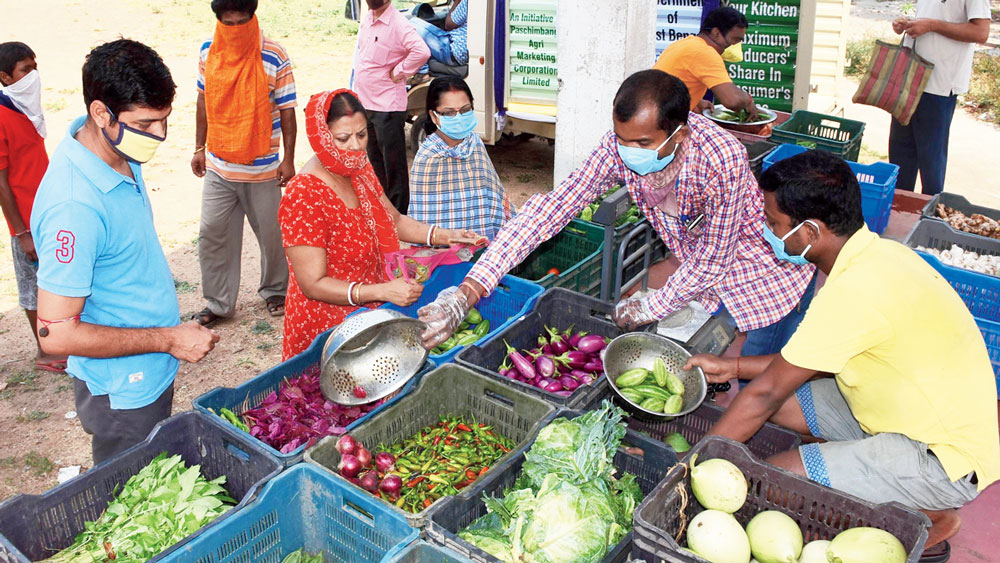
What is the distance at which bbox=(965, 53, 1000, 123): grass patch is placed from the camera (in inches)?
506

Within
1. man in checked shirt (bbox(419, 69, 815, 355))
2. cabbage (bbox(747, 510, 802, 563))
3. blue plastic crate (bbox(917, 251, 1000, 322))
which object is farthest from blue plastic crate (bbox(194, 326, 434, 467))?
blue plastic crate (bbox(917, 251, 1000, 322))

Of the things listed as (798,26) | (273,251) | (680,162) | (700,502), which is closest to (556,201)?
(680,162)

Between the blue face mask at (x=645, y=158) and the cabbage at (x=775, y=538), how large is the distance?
5.26 ft

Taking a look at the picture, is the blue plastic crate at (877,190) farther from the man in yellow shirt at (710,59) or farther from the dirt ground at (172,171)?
the dirt ground at (172,171)

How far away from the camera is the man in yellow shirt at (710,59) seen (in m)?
5.85

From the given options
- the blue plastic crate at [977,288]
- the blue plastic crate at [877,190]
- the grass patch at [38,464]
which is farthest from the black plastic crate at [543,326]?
the grass patch at [38,464]

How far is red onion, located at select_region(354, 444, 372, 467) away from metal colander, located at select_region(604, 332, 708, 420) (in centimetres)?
103

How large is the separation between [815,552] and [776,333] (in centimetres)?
224

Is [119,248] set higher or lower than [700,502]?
higher

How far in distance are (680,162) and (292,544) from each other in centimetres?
234

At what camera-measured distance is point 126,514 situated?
2.55m

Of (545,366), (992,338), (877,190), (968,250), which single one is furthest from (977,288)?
(545,366)

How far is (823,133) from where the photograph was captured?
21.9ft

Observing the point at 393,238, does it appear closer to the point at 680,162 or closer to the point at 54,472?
the point at 680,162
